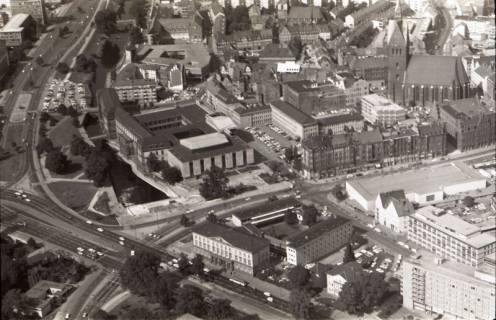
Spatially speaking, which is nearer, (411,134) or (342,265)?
(342,265)

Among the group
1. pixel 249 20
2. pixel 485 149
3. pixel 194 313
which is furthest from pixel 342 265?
pixel 249 20

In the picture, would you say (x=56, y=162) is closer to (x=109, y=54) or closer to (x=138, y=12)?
(x=109, y=54)

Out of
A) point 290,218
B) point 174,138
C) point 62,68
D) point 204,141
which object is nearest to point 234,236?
point 290,218

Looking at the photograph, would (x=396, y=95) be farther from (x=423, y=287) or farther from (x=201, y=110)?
(x=423, y=287)

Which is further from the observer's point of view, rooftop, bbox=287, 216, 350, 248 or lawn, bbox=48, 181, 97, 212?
lawn, bbox=48, 181, 97, 212

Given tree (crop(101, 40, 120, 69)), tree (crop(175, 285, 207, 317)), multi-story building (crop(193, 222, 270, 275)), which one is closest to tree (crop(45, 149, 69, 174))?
multi-story building (crop(193, 222, 270, 275))

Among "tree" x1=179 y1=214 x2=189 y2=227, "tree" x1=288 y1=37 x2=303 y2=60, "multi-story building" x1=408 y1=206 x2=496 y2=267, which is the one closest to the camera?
"multi-story building" x1=408 y1=206 x2=496 y2=267

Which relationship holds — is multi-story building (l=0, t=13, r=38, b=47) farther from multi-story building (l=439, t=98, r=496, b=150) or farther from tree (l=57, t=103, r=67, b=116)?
multi-story building (l=439, t=98, r=496, b=150)
